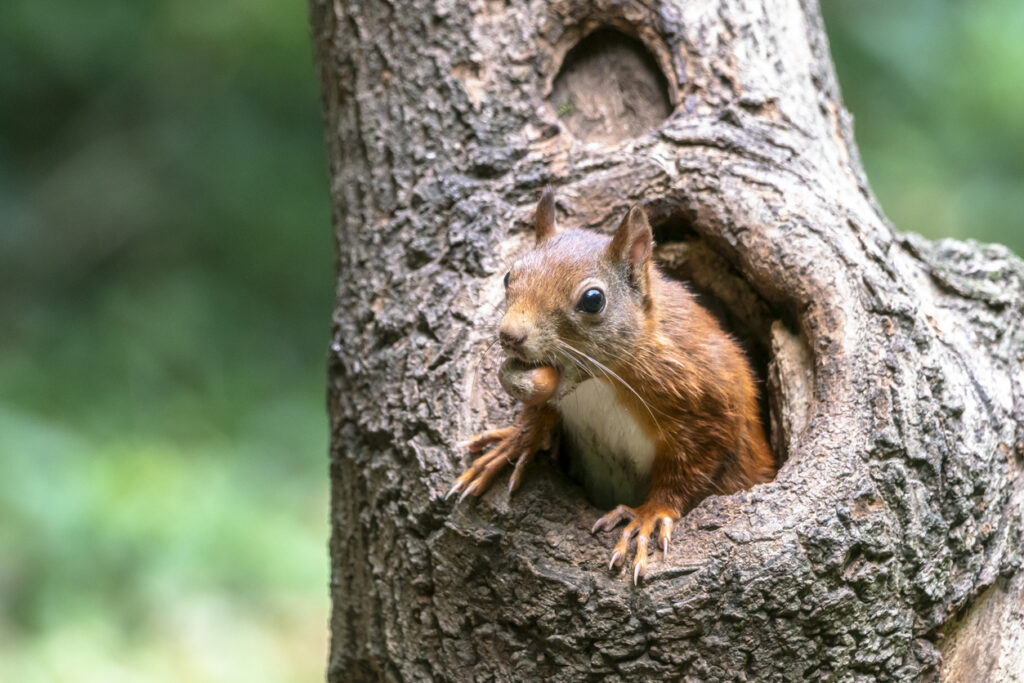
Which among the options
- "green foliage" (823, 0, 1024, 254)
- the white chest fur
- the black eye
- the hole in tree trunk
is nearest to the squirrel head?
the black eye

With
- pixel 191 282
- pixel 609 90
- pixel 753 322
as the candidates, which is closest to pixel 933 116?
pixel 609 90

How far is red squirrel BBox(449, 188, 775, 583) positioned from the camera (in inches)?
88.7

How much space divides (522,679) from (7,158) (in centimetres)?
589

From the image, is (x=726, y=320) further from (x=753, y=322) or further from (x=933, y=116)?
(x=933, y=116)

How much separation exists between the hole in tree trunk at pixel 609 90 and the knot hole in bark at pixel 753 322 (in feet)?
1.33

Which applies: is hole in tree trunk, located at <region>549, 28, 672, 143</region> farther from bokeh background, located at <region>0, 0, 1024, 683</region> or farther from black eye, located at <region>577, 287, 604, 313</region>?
bokeh background, located at <region>0, 0, 1024, 683</region>

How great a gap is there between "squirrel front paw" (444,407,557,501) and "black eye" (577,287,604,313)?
0.33 meters

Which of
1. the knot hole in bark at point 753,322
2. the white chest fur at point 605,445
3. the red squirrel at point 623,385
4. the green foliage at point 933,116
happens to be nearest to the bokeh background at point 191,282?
the green foliage at point 933,116

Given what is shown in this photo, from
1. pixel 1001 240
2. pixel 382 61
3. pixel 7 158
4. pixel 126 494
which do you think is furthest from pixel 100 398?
pixel 1001 240

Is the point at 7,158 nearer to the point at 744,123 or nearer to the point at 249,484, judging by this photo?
the point at 249,484

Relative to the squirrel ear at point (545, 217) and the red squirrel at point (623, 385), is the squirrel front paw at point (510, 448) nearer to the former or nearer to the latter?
the red squirrel at point (623, 385)

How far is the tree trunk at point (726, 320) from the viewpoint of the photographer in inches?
87.0

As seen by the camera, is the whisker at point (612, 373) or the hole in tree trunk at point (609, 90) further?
the hole in tree trunk at point (609, 90)

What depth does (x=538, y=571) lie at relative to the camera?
2.28m
